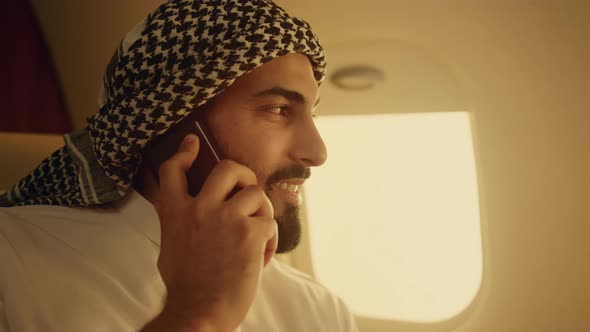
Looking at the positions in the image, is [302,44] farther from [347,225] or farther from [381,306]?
[381,306]

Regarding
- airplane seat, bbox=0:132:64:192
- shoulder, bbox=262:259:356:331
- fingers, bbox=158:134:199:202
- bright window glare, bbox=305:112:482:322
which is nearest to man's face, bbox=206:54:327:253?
fingers, bbox=158:134:199:202

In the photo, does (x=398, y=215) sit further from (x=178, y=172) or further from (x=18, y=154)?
(x=18, y=154)

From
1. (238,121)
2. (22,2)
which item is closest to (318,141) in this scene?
(238,121)

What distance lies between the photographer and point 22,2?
1.46 m

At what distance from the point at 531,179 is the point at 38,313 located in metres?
1.22

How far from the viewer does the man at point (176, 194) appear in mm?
699

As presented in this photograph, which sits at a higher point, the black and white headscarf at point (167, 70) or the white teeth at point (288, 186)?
the black and white headscarf at point (167, 70)

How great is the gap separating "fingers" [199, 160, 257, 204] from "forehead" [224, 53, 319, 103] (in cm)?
24

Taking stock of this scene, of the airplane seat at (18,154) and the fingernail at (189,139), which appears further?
the airplane seat at (18,154)

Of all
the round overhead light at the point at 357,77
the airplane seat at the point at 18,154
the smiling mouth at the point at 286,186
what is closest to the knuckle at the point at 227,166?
the smiling mouth at the point at 286,186

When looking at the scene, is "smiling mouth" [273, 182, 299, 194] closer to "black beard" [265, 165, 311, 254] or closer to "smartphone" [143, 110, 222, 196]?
"black beard" [265, 165, 311, 254]

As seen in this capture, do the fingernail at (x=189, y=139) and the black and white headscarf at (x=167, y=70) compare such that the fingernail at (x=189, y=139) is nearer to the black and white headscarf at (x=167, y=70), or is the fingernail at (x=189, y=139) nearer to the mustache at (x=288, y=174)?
the black and white headscarf at (x=167, y=70)

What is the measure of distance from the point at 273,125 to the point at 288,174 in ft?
0.41

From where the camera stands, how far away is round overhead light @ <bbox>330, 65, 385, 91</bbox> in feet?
3.96
